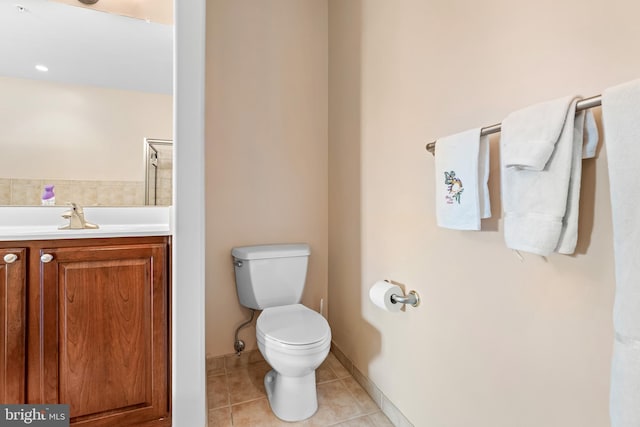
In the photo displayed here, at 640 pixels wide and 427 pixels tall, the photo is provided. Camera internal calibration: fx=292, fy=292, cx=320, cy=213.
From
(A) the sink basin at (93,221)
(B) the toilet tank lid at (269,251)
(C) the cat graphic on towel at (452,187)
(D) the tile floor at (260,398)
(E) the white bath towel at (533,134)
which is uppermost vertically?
(E) the white bath towel at (533,134)

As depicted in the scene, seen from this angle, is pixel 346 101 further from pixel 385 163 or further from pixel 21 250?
pixel 21 250

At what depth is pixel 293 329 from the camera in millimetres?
1469

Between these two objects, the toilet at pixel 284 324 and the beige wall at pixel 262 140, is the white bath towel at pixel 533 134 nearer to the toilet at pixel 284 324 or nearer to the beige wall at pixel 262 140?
the toilet at pixel 284 324

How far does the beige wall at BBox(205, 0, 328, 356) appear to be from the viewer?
1.86 meters

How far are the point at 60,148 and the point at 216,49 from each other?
1049 mm

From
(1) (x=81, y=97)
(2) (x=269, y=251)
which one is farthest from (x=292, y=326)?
(1) (x=81, y=97)

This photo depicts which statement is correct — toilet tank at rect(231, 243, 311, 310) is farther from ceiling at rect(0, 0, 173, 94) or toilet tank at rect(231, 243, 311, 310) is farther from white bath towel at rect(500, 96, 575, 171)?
white bath towel at rect(500, 96, 575, 171)

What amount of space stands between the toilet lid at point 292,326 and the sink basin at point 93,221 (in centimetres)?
68

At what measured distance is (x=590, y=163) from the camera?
0.73 m

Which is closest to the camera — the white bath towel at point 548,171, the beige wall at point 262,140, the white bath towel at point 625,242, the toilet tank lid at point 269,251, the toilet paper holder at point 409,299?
the white bath towel at point 625,242

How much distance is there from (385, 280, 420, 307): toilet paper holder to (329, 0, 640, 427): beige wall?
0.03m

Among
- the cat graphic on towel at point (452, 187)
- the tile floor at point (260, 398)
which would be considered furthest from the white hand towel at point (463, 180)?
the tile floor at point (260, 398)

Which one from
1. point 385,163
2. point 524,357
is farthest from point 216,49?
point 524,357

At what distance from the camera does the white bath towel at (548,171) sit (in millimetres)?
708
